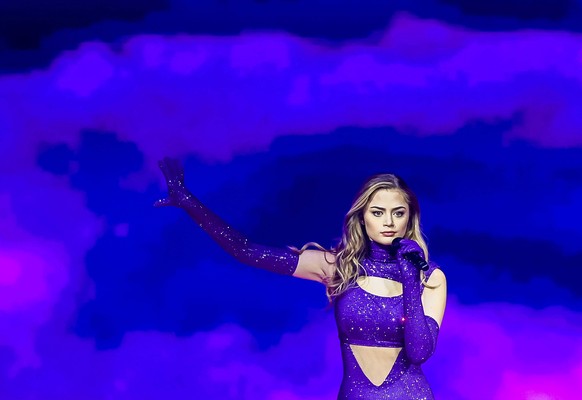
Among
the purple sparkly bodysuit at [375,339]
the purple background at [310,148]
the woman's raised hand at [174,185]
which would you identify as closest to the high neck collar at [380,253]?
the purple sparkly bodysuit at [375,339]

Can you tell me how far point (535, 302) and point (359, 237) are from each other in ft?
3.85

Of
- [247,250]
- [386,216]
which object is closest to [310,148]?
[247,250]

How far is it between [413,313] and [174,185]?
1002 millimetres

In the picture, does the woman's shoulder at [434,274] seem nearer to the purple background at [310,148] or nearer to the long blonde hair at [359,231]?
the long blonde hair at [359,231]

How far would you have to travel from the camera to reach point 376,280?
10.9ft

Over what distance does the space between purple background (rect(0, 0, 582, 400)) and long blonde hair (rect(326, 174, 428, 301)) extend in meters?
0.79

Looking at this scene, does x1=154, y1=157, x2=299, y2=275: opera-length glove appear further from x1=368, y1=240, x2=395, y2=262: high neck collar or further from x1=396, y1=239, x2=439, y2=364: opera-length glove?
x1=396, y1=239, x2=439, y2=364: opera-length glove

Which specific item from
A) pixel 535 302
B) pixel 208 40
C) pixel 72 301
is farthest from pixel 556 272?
pixel 72 301

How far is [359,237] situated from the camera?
340 cm

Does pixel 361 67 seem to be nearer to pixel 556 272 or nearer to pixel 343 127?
pixel 343 127

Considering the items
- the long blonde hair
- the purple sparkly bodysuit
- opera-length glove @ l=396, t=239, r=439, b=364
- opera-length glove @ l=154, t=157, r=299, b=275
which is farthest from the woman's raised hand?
opera-length glove @ l=396, t=239, r=439, b=364

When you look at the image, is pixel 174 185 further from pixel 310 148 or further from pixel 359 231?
pixel 310 148

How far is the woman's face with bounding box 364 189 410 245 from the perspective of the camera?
10.9 feet

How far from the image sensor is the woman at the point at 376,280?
3.12m
